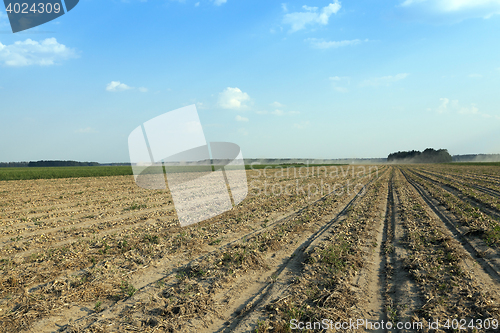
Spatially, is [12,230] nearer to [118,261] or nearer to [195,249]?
[118,261]

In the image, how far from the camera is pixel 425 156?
16188 cm

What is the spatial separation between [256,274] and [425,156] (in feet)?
629

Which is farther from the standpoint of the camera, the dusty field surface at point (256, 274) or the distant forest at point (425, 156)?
the distant forest at point (425, 156)

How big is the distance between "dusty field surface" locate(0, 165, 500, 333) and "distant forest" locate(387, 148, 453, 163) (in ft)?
583

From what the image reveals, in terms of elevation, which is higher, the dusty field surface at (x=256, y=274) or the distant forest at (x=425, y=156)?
the distant forest at (x=425, y=156)

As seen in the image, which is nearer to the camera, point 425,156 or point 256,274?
point 256,274

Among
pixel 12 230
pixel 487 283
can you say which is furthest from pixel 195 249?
pixel 12 230

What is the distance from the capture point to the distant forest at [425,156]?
154 m

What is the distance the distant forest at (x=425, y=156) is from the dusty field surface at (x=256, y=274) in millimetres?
177607

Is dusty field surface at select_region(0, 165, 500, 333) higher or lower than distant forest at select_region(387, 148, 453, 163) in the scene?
lower

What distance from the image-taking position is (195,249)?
7.62m

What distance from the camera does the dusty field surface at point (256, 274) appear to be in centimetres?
425

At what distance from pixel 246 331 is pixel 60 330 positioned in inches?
117

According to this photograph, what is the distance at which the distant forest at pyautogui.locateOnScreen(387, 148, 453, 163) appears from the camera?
6078 inches
